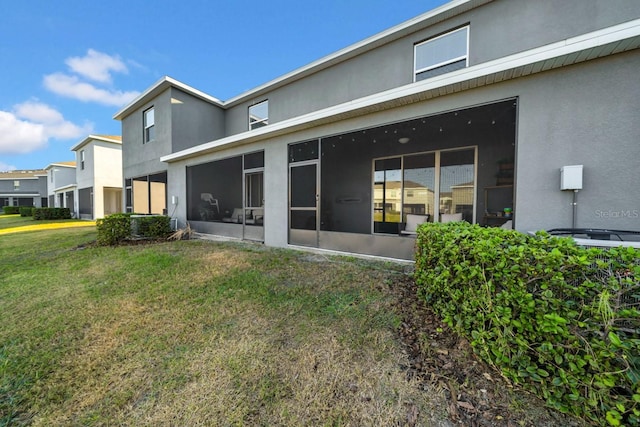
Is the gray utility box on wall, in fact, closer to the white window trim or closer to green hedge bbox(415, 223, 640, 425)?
green hedge bbox(415, 223, 640, 425)

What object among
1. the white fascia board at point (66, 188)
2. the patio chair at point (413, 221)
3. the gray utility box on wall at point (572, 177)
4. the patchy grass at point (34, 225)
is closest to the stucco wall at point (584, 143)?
the gray utility box on wall at point (572, 177)

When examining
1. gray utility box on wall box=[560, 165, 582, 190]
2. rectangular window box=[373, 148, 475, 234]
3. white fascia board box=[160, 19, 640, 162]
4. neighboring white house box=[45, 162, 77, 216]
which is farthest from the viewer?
neighboring white house box=[45, 162, 77, 216]

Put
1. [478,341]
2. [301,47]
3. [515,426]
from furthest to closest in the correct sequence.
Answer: [301,47] → [478,341] → [515,426]

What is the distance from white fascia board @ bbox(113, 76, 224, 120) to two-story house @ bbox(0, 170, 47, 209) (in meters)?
33.3

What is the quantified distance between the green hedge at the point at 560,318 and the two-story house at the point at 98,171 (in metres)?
22.8

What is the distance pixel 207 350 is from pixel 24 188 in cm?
4968

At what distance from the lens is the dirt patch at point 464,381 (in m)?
1.66

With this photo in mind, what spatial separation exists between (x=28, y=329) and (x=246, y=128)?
987 cm

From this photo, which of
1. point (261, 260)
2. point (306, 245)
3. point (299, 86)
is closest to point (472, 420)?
point (261, 260)

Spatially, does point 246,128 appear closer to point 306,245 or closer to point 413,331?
point 306,245

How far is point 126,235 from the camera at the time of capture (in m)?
7.90

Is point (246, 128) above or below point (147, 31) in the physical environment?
below

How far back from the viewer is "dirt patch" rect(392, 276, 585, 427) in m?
1.66

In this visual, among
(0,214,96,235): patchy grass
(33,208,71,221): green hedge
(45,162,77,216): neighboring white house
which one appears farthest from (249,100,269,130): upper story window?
(45,162,77,216): neighboring white house
